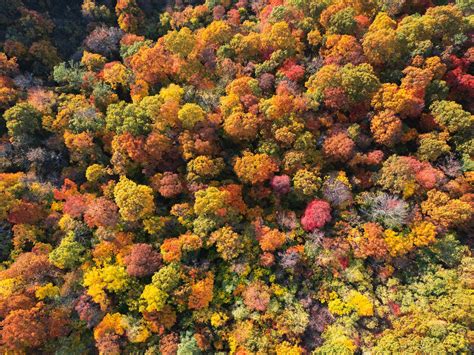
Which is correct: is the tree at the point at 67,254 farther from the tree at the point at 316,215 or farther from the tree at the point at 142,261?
the tree at the point at 316,215

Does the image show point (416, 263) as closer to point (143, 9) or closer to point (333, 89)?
point (333, 89)

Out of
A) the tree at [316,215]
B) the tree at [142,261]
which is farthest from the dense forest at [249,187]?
the tree at [316,215]

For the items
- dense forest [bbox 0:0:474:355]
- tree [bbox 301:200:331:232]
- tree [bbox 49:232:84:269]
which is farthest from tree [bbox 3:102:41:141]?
tree [bbox 301:200:331:232]

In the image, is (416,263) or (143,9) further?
(143,9)

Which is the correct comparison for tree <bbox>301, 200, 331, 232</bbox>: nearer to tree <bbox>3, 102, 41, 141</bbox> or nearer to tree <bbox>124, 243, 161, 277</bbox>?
tree <bbox>124, 243, 161, 277</bbox>

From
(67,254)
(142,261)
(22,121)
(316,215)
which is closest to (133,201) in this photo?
(142,261)

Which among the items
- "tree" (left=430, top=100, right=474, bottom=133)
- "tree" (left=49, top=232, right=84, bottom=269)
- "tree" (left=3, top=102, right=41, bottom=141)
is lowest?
"tree" (left=430, top=100, right=474, bottom=133)

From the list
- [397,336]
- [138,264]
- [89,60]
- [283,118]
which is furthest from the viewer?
[89,60]

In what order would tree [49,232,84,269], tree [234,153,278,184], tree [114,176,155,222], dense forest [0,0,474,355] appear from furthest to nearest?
tree [234,153,278,184]
tree [114,176,155,222]
tree [49,232,84,269]
dense forest [0,0,474,355]

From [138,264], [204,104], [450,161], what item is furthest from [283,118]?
[138,264]

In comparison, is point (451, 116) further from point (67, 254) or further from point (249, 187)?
point (67, 254)
